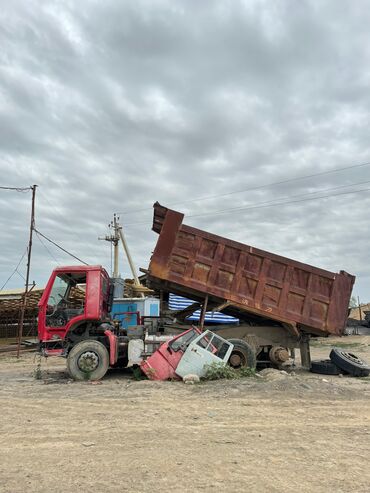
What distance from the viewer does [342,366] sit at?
1202 cm

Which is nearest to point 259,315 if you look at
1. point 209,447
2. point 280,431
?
point 280,431

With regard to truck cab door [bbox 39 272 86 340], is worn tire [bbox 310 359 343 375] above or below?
below

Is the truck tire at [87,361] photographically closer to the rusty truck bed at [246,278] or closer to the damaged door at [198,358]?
the damaged door at [198,358]

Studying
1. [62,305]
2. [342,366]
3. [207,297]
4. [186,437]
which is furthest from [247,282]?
[186,437]

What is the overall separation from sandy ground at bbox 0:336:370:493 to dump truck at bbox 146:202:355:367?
2285mm

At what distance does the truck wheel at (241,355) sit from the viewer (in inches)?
440

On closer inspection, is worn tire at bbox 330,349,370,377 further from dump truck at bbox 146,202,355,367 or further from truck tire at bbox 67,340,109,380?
truck tire at bbox 67,340,109,380

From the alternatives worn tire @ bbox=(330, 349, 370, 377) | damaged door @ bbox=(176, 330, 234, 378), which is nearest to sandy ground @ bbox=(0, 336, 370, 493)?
damaged door @ bbox=(176, 330, 234, 378)

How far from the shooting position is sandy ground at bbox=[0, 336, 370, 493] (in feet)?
13.6

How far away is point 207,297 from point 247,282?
1.06 m

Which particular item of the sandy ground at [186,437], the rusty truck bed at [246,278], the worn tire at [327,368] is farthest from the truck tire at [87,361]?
the worn tire at [327,368]

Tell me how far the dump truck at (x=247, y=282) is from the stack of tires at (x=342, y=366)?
96 centimetres

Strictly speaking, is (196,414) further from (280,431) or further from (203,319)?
(203,319)

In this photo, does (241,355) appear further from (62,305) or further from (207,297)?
(62,305)
